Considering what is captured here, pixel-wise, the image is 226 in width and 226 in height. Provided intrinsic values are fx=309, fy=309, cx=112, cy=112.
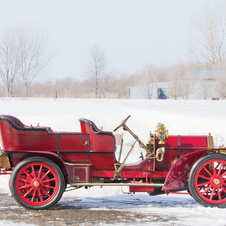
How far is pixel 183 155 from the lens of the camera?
13.8 ft

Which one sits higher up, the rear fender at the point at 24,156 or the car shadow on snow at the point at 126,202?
the rear fender at the point at 24,156

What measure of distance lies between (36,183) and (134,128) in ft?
26.5

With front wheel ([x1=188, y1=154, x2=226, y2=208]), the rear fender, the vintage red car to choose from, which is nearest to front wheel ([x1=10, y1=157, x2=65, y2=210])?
the vintage red car

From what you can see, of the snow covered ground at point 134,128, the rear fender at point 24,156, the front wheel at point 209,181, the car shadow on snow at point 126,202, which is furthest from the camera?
the car shadow on snow at point 126,202

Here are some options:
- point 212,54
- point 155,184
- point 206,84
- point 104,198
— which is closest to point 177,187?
point 155,184

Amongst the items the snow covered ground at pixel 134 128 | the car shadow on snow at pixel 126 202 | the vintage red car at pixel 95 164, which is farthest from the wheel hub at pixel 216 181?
the car shadow on snow at pixel 126 202

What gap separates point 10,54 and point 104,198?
2791 centimetres

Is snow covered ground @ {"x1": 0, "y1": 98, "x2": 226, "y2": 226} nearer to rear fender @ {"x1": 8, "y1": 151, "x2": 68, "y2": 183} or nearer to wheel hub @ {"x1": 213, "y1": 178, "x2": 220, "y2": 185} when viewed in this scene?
wheel hub @ {"x1": 213, "y1": 178, "x2": 220, "y2": 185}

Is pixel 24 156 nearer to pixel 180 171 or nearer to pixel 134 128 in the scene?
pixel 180 171

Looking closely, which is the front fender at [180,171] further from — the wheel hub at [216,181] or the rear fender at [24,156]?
the rear fender at [24,156]

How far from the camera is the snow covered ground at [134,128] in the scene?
3859 mm

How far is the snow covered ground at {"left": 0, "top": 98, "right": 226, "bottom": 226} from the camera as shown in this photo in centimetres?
386

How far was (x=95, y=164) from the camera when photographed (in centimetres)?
416

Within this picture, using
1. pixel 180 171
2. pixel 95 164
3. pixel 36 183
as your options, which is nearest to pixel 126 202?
pixel 95 164
